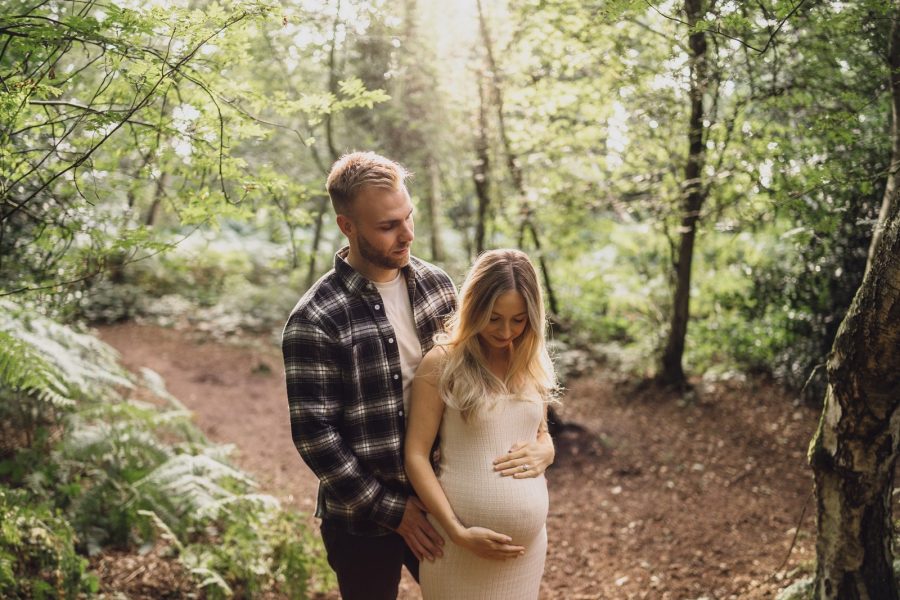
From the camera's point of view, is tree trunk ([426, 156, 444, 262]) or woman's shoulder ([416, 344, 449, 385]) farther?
tree trunk ([426, 156, 444, 262])

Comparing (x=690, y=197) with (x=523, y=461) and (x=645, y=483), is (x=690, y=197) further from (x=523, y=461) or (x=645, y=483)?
(x=523, y=461)

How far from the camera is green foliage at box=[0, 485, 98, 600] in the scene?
319cm

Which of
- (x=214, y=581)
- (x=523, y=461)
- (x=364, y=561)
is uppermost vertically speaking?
(x=523, y=461)

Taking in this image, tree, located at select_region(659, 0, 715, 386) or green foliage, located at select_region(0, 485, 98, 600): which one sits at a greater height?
tree, located at select_region(659, 0, 715, 386)

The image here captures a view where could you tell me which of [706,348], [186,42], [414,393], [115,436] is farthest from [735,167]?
[115,436]

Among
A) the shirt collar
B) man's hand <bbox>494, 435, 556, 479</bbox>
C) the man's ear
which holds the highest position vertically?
the man's ear

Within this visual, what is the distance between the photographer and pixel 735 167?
531 cm

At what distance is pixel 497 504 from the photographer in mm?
2334

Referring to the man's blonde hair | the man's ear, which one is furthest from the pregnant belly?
the man's blonde hair

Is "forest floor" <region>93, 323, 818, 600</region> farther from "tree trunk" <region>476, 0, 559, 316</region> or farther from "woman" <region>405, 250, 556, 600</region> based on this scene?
"tree trunk" <region>476, 0, 559, 316</region>

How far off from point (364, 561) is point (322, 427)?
645 millimetres

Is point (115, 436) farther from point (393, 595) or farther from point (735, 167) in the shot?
point (735, 167)

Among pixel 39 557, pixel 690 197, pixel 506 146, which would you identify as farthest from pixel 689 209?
pixel 39 557

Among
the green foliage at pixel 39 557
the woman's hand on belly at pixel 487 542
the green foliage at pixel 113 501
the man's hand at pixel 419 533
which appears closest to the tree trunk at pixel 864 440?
the woman's hand on belly at pixel 487 542
